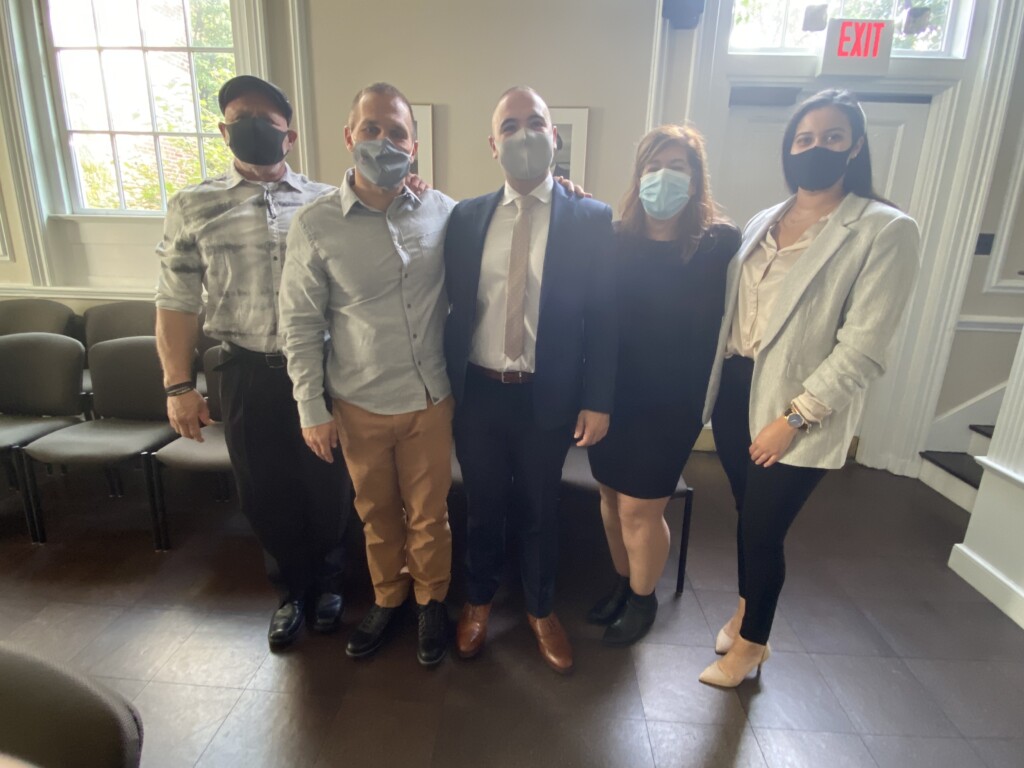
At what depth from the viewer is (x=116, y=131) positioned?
3.56m

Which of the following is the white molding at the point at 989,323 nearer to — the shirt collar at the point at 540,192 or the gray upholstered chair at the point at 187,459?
the shirt collar at the point at 540,192

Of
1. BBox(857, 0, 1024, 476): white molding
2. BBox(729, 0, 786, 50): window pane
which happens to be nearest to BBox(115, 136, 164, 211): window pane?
BBox(729, 0, 786, 50): window pane

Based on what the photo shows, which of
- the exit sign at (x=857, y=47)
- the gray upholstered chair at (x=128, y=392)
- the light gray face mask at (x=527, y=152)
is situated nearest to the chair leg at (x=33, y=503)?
the gray upholstered chair at (x=128, y=392)

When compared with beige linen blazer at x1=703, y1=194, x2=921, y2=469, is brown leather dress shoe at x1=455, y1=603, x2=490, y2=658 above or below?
below

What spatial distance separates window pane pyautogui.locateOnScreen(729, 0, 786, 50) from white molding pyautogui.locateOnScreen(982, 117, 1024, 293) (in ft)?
4.51

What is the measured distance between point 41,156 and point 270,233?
3141 millimetres

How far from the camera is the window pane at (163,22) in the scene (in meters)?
3.36

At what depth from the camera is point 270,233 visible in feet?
5.20

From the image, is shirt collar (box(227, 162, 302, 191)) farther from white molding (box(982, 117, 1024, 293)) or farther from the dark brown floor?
white molding (box(982, 117, 1024, 293))

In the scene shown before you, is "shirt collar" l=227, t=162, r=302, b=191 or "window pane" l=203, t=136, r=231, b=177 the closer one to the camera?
"shirt collar" l=227, t=162, r=302, b=191

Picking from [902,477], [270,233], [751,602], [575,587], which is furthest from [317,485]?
[902,477]

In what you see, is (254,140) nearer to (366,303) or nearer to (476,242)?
(366,303)

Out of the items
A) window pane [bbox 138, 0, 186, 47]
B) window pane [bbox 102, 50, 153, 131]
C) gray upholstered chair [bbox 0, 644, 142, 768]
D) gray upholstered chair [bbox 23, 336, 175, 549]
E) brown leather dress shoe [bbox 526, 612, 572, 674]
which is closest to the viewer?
gray upholstered chair [bbox 0, 644, 142, 768]

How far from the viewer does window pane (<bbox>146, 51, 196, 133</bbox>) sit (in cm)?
344
